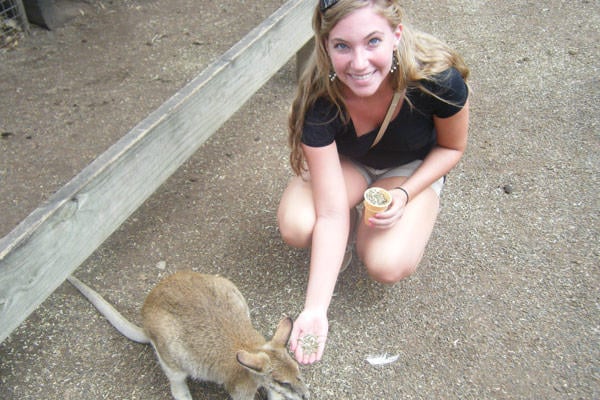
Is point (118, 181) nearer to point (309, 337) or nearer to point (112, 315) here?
point (112, 315)

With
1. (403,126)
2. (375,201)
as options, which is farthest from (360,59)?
(375,201)

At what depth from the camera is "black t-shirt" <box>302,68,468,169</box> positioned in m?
2.34

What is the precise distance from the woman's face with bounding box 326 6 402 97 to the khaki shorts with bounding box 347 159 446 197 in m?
0.62

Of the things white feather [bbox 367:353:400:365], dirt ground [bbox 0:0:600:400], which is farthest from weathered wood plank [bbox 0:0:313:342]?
white feather [bbox 367:353:400:365]

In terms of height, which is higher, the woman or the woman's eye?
the woman's eye

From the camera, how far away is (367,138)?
252cm

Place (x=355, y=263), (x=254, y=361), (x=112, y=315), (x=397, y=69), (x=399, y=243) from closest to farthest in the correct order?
1. (x=254, y=361)
2. (x=397, y=69)
3. (x=399, y=243)
4. (x=112, y=315)
5. (x=355, y=263)

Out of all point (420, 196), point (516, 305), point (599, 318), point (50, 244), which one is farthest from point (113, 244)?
point (599, 318)

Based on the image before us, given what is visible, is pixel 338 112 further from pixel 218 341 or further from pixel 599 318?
pixel 599 318

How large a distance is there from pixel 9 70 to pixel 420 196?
354 cm

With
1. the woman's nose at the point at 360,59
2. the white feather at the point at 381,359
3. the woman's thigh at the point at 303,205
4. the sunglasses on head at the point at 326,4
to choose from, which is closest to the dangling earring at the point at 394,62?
the woman's nose at the point at 360,59

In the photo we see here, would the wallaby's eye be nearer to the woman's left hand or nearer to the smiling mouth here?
the woman's left hand

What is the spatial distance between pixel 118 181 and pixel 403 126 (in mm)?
1285

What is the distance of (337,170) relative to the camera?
8.14 ft
